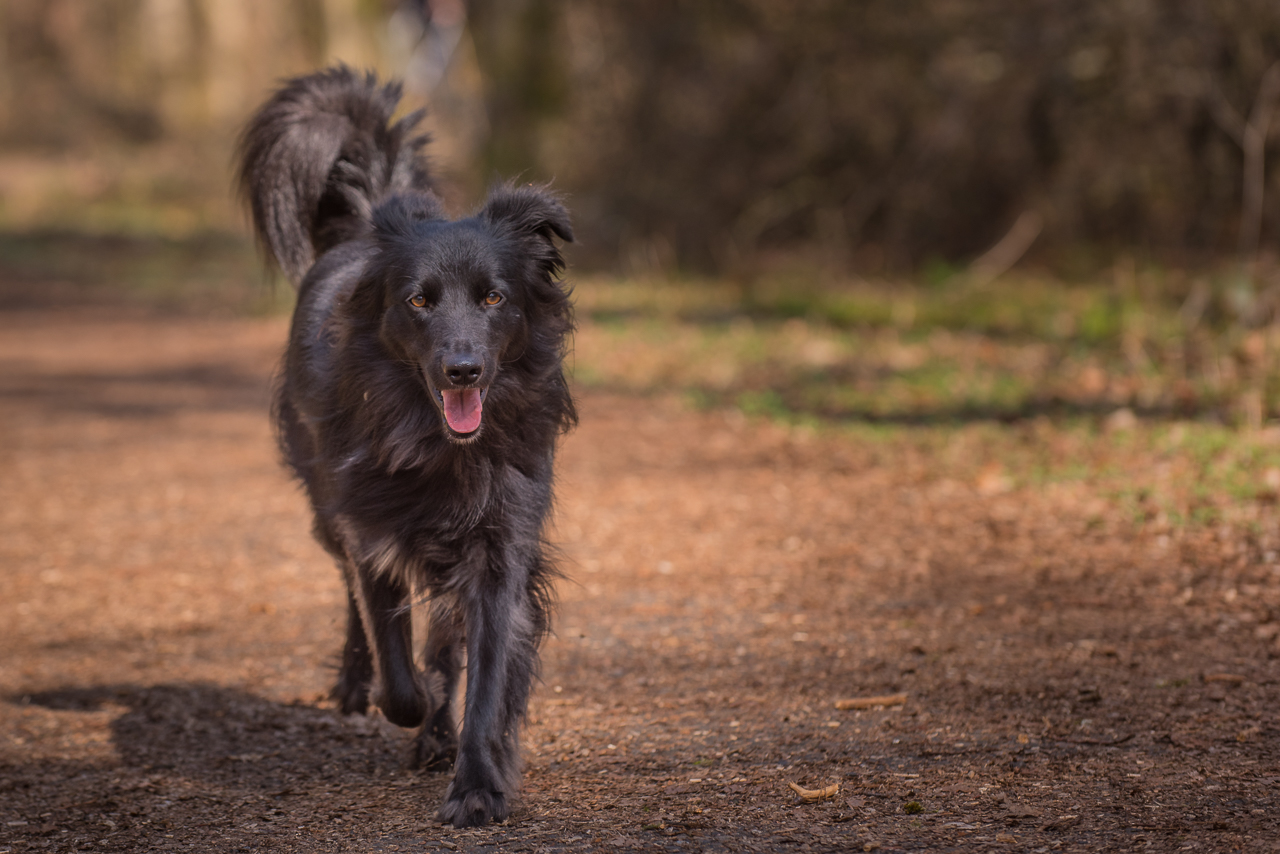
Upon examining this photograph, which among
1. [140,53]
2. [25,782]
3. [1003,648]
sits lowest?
[25,782]

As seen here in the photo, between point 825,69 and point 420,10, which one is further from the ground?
point 420,10

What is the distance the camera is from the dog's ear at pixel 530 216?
392 cm

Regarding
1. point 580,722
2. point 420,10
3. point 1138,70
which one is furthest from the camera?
point 420,10

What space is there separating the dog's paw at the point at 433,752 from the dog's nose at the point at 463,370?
120 centimetres

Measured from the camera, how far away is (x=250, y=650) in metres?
5.10

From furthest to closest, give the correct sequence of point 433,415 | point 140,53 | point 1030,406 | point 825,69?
point 140,53 < point 825,69 < point 1030,406 < point 433,415

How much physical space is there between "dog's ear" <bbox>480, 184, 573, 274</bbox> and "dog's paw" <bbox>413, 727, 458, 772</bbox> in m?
1.53

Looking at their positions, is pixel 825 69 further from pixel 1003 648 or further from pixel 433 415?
pixel 433 415

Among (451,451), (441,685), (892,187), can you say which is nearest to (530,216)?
(451,451)

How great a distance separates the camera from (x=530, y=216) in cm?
391

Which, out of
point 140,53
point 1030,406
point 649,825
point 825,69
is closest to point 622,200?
point 825,69

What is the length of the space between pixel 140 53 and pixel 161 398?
2099 centimetres

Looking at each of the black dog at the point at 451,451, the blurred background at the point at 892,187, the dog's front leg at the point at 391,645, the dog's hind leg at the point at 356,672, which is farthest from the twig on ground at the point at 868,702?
the blurred background at the point at 892,187

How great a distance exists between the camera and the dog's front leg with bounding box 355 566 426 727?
3945 millimetres
